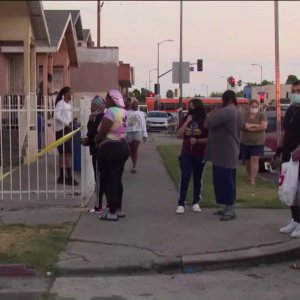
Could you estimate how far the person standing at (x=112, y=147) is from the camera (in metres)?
8.04

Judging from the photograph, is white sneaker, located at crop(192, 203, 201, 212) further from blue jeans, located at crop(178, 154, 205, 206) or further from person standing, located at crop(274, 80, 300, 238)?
person standing, located at crop(274, 80, 300, 238)

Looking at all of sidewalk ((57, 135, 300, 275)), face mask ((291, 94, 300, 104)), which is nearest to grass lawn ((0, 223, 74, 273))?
sidewalk ((57, 135, 300, 275))

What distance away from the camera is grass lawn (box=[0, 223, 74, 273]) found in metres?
6.31

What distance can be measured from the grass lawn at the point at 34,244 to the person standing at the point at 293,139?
2830 mm

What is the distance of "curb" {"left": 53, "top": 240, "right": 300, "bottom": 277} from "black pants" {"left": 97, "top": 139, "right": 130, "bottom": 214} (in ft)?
6.30

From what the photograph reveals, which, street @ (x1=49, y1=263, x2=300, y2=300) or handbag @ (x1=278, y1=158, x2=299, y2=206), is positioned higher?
handbag @ (x1=278, y1=158, x2=299, y2=206)

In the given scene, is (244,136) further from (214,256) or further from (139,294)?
(139,294)

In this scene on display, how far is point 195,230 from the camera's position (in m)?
7.74

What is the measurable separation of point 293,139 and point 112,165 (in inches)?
96.0

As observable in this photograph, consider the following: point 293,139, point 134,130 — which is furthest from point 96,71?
point 293,139

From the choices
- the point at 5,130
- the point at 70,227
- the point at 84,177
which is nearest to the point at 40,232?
the point at 70,227

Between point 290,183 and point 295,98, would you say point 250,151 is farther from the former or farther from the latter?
point 290,183

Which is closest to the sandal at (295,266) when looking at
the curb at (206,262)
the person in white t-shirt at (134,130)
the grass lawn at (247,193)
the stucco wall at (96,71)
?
the curb at (206,262)

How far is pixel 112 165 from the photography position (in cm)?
813
